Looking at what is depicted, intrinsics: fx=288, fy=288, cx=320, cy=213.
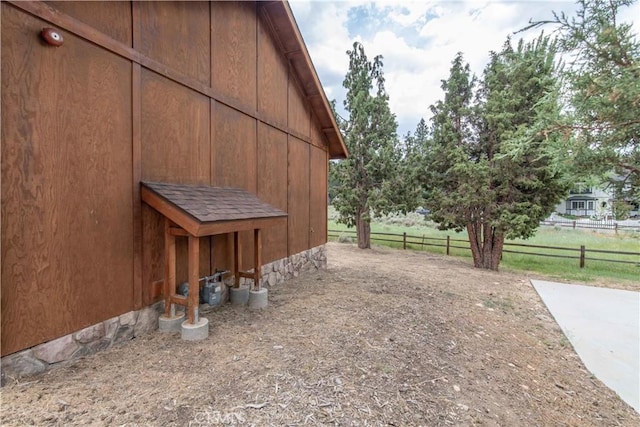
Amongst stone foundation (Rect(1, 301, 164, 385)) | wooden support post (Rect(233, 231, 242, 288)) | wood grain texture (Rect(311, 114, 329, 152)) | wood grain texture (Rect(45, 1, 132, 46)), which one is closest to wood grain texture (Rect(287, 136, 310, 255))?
wood grain texture (Rect(311, 114, 329, 152))

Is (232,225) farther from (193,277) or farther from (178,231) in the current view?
(193,277)

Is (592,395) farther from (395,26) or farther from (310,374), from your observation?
(395,26)

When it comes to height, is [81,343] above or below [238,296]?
above

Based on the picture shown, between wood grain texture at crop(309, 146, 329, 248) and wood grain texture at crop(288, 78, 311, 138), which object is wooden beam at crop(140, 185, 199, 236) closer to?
wood grain texture at crop(288, 78, 311, 138)

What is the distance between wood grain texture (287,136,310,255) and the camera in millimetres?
6977

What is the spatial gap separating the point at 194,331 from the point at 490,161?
32.9 feet

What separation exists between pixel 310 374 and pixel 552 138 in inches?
224

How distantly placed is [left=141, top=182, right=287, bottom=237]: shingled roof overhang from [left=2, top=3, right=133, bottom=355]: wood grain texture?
13.0 inches

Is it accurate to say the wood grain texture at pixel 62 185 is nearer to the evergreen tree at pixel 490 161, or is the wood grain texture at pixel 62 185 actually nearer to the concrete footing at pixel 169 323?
the concrete footing at pixel 169 323

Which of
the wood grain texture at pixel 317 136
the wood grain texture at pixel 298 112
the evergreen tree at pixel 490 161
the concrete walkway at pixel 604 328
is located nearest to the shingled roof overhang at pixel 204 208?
the wood grain texture at pixel 298 112

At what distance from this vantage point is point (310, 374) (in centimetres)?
293

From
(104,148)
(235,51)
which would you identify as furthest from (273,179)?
(104,148)

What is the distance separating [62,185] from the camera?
2.73 meters

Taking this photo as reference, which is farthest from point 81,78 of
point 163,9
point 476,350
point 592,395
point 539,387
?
point 592,395
